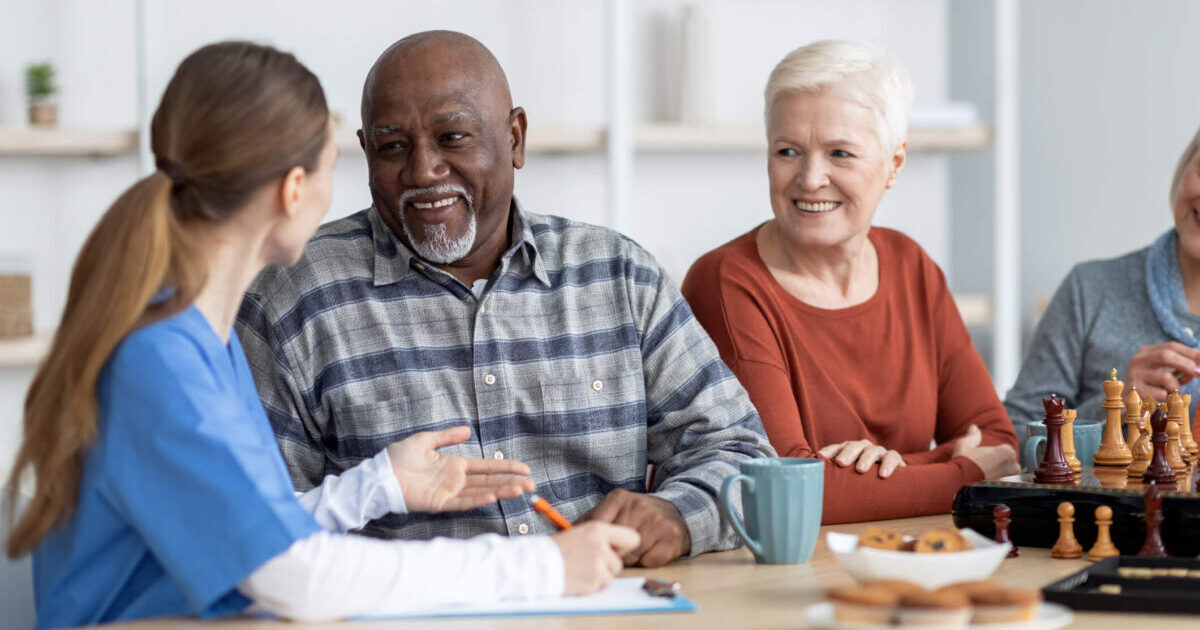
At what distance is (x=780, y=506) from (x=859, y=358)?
0.77m

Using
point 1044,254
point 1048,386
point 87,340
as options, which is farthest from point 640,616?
point 1044,254

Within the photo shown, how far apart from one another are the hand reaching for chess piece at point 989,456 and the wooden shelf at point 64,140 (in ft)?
7.35

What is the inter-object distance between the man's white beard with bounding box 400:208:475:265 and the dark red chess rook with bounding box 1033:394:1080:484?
82 cm

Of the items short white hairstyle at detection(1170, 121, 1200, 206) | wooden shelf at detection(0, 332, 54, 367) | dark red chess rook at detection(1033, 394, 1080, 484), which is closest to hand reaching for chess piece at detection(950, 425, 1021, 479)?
dark red chess rook at detection(1033, 394, 1080, 484)

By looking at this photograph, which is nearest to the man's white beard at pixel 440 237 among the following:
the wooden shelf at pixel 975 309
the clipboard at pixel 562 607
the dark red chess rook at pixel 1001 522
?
the clipboard at pixel 562 607

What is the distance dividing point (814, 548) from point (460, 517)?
520 millimetres

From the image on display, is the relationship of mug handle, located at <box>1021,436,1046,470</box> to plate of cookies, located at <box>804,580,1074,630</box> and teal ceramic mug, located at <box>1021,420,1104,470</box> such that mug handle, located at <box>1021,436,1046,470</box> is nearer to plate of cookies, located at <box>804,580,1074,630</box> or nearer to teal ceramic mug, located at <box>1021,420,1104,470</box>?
teal ceramic mug, located at <box>1021,420,1104,470</box>

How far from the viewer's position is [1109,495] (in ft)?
5.06

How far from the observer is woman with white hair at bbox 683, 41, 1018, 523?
2123 mm

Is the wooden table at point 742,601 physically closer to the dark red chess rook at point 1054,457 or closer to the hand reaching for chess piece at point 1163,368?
the dark red chess rook at point 1054,457

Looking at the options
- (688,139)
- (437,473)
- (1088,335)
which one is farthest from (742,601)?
(688,139)

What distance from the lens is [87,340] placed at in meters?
1.27

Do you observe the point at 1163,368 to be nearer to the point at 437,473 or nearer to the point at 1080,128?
the point at 437,473

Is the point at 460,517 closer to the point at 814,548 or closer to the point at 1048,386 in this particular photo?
the point at 814,548
